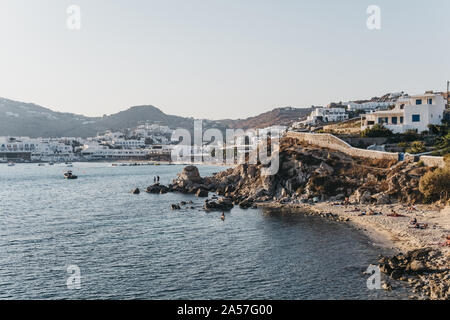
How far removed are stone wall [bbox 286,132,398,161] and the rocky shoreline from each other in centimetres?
136

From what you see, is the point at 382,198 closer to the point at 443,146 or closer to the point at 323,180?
the point at 323,180

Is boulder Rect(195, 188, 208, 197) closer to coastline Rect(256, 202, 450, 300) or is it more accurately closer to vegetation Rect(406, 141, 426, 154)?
coastline Rect(256, 202, 450, 300)

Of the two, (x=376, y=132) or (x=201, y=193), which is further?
(x=201, y=193)

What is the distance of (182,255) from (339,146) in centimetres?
4212

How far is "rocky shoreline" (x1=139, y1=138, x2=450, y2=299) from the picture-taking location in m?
28.3

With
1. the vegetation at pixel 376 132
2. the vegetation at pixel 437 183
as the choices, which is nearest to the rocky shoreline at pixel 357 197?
the vegetation at pixel 437 183

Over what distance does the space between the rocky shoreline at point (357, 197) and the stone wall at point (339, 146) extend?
1.36m

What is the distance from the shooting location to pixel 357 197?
171 ft

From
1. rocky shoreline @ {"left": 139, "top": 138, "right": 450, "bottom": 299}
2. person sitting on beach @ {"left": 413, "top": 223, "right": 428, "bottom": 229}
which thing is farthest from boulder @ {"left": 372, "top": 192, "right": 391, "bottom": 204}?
person sitting on beach @ {"left": 413, "top": 223, "right": 428, "bottom": 229}

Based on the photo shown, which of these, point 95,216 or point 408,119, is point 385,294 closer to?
point 95,216

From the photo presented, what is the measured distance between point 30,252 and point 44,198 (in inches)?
1565

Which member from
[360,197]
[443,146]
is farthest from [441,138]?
[360,197]

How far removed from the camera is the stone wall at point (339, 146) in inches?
2309
